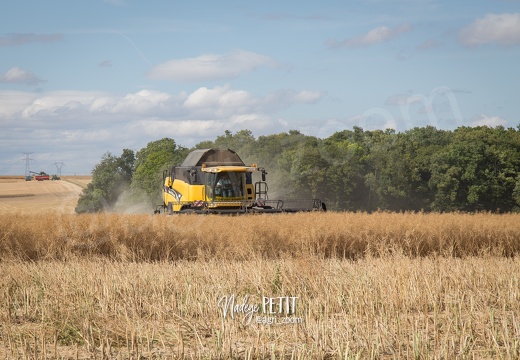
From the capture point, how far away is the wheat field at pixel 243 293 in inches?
318

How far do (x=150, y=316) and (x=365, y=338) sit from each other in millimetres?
2949

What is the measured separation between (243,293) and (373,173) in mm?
58317

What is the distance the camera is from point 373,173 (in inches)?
2680

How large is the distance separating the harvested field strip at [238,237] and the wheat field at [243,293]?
0.12ft

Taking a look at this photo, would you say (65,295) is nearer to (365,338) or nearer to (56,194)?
(365,338)

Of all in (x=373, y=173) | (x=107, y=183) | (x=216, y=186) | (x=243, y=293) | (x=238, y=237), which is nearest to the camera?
(x=243, y=293)

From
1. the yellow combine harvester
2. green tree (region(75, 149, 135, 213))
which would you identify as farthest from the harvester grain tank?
the yellow combine harvester

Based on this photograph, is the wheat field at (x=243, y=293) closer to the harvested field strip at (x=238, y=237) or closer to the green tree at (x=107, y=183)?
the harvested field strip at (x=238, y=237)

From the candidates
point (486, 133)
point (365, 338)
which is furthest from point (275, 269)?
point (486, 133)

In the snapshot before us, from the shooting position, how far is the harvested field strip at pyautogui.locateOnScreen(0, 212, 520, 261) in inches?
637

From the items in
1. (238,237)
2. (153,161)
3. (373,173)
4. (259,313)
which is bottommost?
(259,313)

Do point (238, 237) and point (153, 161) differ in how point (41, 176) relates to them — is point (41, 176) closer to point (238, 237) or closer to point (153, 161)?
point (153, 161)

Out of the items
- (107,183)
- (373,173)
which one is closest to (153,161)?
(107,183)

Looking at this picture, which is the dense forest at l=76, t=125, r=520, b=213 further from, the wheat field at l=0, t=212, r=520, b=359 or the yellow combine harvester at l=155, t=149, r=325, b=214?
the wheat field at l=0, t=212, r=520, b=359
